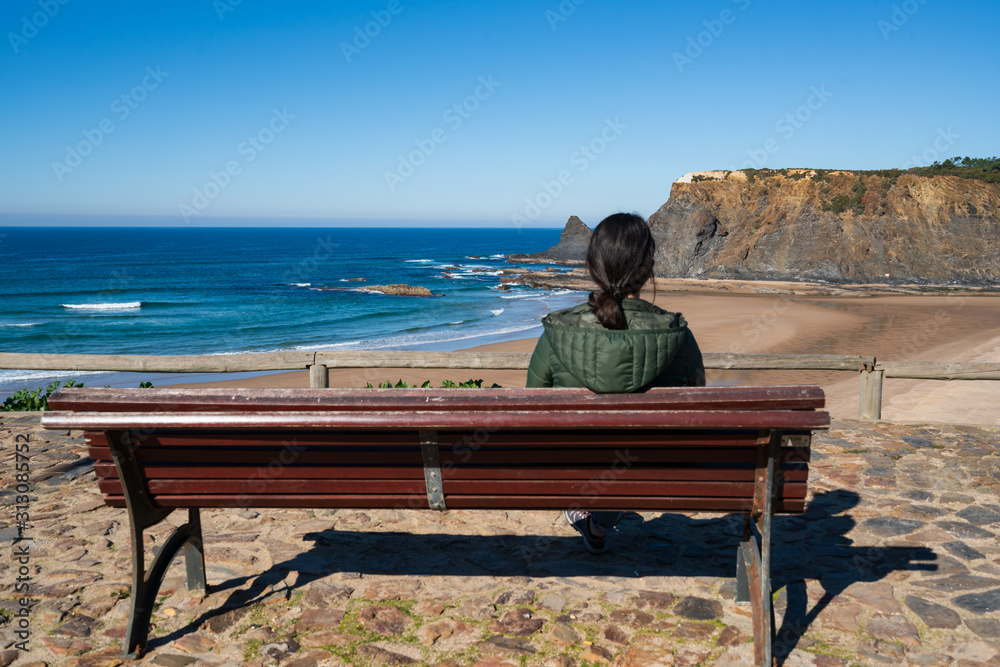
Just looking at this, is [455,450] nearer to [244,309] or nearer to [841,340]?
[841,340]

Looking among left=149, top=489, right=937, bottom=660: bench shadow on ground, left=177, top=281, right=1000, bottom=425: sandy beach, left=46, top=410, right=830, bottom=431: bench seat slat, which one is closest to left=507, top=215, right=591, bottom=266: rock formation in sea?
left=177, top=281, right=1000, bottom=425: sandy beach

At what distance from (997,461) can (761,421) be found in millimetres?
4167

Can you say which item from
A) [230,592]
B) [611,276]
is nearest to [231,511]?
[230,592]

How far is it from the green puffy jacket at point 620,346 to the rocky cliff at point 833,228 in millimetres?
47374

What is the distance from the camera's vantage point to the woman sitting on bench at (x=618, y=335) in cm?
232

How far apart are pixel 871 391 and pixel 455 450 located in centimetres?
529

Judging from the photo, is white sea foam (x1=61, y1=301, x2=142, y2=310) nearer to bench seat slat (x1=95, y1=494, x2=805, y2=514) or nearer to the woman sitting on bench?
bench seat slat (x1=95, y1=494, x2=805, y2=514)

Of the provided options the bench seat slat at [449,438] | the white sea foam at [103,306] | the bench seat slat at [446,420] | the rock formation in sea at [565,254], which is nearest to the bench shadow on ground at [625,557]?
the bench seat slat at [449,438]

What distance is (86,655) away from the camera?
2598mm

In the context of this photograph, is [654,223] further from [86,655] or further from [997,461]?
[86,655]

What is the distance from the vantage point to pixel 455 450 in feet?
7.88

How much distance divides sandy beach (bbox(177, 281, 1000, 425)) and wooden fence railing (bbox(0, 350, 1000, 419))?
4.26ft

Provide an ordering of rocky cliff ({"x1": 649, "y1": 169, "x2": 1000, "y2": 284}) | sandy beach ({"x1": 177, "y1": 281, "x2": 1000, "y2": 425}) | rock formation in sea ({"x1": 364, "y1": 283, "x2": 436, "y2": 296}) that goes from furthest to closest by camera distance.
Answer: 1. rocky cliff ({"x1": 649, "y1": 169, "x2": 1000, "y2": 284})
2. rock formation in sea ({"x1": 364, "y1": 283, "x2": 436, "y2": 296})
3. sandy beach ({"x1": 177, "y1": 281, "x2": 1000, "y2": 425})

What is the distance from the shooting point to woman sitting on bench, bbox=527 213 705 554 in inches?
91.2
